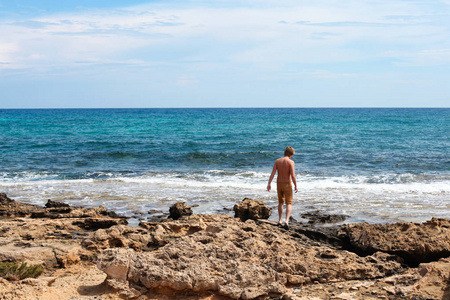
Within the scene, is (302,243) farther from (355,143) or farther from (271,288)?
(355,143)

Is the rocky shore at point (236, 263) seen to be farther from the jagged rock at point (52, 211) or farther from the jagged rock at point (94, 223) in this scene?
the jagged rock at point (52, 211)

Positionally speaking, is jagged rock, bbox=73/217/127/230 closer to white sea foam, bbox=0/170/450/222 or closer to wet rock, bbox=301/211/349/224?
white sea foam, bbox=0/170/450/222

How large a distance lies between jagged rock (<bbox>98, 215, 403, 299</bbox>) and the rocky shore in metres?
0.01

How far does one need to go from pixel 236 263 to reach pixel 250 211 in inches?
142

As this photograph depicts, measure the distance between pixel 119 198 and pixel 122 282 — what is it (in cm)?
744

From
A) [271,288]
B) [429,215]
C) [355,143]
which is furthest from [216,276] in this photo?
[355,143]

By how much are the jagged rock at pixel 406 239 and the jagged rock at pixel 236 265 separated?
13.7 inches

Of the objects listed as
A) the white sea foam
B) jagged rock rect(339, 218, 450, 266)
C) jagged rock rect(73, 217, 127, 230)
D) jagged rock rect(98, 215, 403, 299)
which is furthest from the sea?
jagged rock rect(98, 215, 403, 299)

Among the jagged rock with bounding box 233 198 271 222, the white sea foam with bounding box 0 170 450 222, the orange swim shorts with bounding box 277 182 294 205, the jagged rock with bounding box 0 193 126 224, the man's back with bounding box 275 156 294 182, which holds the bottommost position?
the white sea foam with bounding box 0 170 450 222

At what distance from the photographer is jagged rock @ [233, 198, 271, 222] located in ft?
28.5

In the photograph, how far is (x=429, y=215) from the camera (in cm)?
989

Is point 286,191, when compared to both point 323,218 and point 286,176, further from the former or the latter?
point 323,218

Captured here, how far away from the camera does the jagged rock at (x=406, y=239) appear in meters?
5.99

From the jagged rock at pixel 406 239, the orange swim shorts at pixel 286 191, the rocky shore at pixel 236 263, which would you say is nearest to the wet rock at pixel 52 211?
the rocky shore at pixel 236 263
